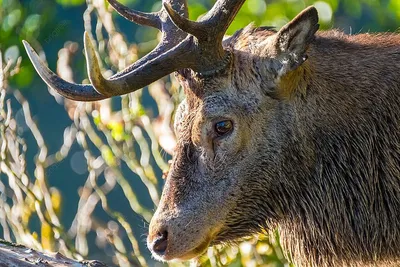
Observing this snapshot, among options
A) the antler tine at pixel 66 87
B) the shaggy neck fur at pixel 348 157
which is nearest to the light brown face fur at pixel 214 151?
the shaggy neck fur at pixel 348 157

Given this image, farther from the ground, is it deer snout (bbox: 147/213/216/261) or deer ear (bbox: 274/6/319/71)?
deer ear (bbox: 274/6/319/71)

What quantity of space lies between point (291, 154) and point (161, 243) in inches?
25.3

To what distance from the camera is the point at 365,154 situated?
4961 mm

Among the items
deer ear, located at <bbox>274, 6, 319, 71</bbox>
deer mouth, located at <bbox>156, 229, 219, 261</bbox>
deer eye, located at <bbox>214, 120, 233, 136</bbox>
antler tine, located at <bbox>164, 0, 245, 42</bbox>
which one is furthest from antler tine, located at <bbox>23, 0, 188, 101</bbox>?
deer mouth, located at <bbox>156, 229, 219, 261</bbox>

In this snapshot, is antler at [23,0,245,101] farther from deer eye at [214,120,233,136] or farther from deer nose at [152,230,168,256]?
deer nose at [152,230,168,256]

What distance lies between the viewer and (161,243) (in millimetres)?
4852

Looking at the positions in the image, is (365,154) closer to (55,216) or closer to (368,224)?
(368,224)

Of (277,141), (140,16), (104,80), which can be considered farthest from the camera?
(140,16)

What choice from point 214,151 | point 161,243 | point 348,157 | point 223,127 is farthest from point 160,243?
point 348,157

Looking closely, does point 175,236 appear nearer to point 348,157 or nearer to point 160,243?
point 160,243

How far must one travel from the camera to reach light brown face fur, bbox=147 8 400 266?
488 centimetres

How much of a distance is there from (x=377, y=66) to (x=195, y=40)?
781 mm

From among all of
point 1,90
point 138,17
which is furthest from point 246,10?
Result: point 1,90

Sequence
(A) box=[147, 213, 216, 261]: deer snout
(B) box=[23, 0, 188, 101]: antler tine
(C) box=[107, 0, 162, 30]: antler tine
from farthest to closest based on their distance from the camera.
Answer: (C) box=[107, 0, 162, 30]: antler tine
(A) box=[147, 213, 216, 261]: deer snout
(B) box=[23, 0, 188, 101]: antler tine
